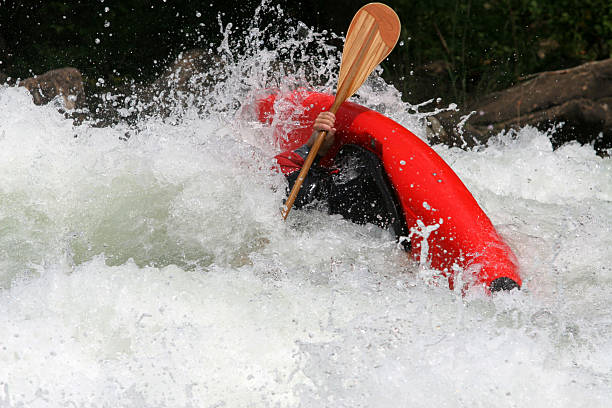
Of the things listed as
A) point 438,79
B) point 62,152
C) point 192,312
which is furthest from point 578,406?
point 438,79

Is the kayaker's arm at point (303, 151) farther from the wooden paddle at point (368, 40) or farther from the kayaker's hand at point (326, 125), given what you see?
the wooden paddle at point (368, 40)

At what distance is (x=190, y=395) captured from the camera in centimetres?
169

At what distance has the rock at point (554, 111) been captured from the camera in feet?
14.0

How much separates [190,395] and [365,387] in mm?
473

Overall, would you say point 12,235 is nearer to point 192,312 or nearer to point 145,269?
point 145,269

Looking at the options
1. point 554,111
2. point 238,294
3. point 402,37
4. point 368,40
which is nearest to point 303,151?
point 368,40

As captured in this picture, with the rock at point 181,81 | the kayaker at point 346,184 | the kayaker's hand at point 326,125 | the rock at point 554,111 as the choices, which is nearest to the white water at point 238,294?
the kayaker at point 346,184

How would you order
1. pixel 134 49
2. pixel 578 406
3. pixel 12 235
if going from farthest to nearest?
pixel 134 49 < pixel 12 235 < pixel 578 406

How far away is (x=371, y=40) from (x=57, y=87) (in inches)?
113

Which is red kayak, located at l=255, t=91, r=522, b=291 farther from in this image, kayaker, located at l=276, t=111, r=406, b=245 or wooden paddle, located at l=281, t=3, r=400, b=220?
wooden paddle, located at l=281, t=3, r=400, b=220

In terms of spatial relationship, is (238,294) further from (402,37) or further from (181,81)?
(402,37)

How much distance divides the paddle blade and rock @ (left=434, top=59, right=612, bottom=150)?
172cm

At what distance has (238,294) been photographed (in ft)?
6.62

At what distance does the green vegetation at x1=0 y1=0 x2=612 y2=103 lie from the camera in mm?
5363
